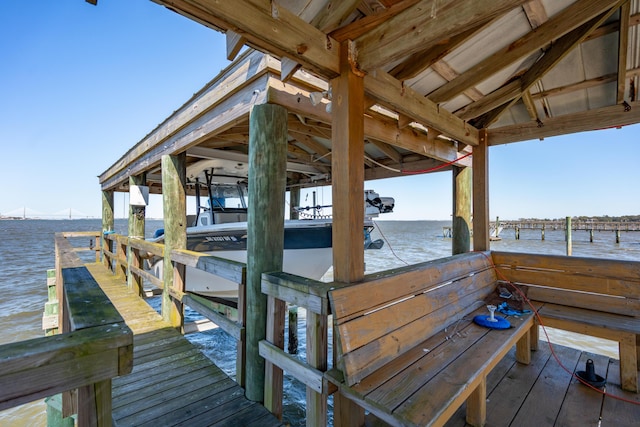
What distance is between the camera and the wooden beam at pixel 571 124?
306cm

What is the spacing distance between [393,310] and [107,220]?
9598mm

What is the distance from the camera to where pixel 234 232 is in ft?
15.4

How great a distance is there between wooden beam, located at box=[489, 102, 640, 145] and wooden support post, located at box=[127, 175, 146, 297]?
6.10 meters

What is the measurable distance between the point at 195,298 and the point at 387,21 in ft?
10.7

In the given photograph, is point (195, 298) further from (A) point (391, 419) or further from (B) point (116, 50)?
(B) point (116, 50)

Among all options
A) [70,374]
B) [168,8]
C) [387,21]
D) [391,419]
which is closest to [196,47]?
[168,8]

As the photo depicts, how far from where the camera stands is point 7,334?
20.9 ft

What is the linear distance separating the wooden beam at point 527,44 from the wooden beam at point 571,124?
1.51m

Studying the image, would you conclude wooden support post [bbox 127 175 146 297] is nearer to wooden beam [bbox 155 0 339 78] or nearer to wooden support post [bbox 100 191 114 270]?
wooden support post [bbox 100 191 114 270]

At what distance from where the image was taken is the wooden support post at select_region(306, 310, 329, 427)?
183 centimetres

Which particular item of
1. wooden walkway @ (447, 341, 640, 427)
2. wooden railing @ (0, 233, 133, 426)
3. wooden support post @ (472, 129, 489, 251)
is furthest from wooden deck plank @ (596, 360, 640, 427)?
wooden railing @ (0, 233, 133, 426)

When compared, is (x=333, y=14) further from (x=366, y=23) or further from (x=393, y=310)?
(x=393, y=310)

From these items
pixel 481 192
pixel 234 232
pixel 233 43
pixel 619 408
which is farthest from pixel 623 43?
pixel 234 232

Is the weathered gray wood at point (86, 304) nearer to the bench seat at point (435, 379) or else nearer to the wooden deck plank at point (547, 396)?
the bench seat at point (435, 379)
